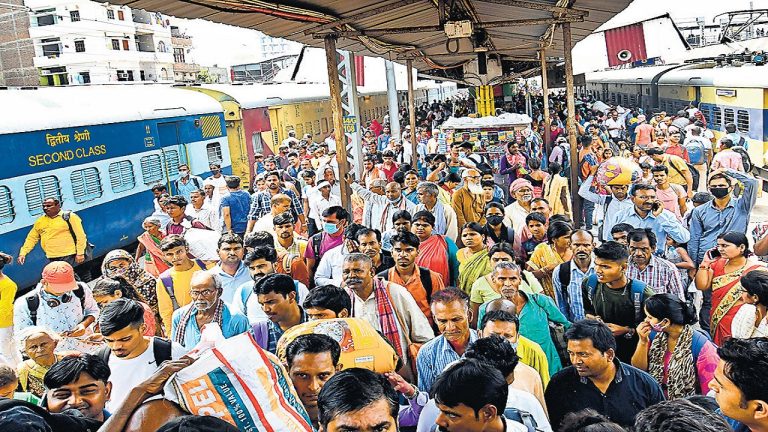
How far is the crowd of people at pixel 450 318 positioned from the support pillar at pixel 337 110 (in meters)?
0.43

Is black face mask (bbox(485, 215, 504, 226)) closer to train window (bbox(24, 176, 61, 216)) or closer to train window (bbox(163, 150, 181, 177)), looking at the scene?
train window (bbox(24, 176, 61, 216))

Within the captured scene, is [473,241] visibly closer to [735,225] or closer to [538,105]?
[735,225]

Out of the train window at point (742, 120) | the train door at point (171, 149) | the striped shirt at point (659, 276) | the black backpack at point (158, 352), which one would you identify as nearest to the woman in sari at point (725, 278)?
the striped shirt at point (659, 276)

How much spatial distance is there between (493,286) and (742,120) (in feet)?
39.8

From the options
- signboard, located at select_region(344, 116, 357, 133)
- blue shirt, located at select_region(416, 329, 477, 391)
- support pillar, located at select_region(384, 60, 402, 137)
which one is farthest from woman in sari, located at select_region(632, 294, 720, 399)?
support pillar, located at select_region(384, 60, 402, 137)

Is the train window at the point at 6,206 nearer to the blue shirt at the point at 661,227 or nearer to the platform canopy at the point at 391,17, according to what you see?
the platform canopy at the point at 391,17

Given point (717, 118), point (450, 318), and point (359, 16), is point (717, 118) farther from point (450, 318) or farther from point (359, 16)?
point (450, 318)

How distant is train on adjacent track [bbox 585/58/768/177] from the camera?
44.9 ft

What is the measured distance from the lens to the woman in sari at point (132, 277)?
18.2 ft

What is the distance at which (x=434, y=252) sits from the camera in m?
5.68

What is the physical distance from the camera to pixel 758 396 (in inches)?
102

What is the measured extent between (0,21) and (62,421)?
1311 inches

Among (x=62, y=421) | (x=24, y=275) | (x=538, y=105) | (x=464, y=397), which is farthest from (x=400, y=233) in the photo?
(x=538, y=105)

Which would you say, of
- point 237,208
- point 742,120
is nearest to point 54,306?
point 237,208
